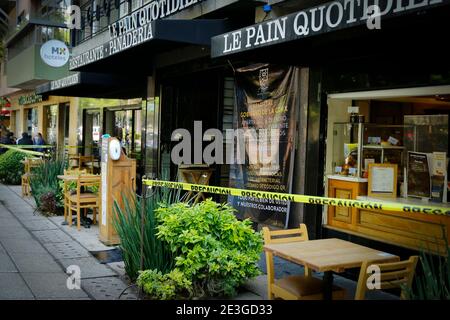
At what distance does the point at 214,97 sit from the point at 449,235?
23.2 ft

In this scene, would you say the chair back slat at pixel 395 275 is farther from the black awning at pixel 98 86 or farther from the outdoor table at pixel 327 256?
the black awning at pixel 98 86

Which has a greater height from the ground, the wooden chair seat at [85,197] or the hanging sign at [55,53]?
the hanging sign at [55,53]

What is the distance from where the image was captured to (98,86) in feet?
43.8

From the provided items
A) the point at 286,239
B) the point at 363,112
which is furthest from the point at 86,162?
the point at 286,239

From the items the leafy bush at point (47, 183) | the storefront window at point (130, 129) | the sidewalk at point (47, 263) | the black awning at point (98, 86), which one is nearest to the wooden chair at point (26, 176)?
the leafy bush at point (47, 183)

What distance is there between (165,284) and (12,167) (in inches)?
513

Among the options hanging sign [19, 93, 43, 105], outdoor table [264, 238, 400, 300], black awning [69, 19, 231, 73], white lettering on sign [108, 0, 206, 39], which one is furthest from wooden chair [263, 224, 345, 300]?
hanging sign [19, 93, 43, 105]

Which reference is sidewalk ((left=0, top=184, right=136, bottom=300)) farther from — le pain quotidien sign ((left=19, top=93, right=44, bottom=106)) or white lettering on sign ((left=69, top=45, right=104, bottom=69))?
le pain quotidien sign ((left=19, top=93, right=44, bottom=106))

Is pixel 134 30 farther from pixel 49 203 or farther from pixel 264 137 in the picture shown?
pixel 49 203

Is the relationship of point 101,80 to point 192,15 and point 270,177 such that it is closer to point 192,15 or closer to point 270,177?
point 192,15

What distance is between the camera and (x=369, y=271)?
394 centimetres

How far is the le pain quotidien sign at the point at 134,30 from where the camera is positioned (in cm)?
836

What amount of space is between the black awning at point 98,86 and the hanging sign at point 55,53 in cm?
217
